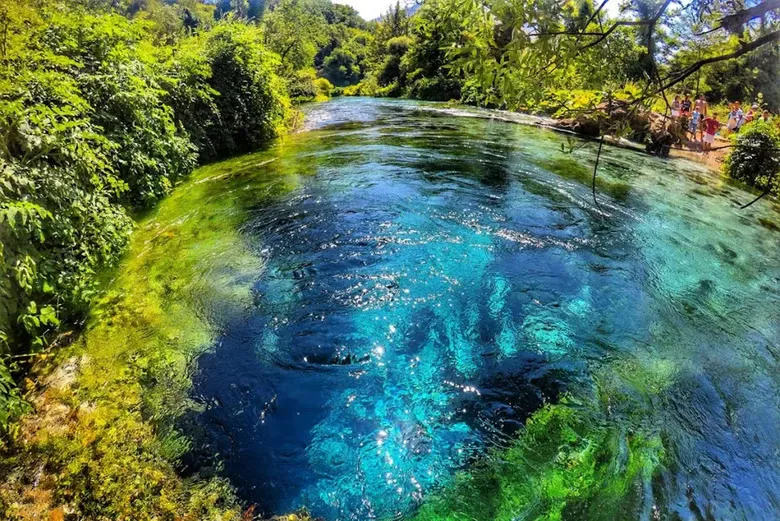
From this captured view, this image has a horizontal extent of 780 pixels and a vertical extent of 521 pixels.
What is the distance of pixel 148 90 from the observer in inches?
335

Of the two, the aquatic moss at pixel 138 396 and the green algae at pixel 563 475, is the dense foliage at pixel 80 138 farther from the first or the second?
the green algae at pixel 563 475

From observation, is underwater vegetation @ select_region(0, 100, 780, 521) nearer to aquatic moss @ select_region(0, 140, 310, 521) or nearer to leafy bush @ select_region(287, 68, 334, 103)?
aquatic moss @ select_region(0, 140, 310, 521)

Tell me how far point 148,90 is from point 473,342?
8.15 m

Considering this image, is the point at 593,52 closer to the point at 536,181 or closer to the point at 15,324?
the point at 15,324

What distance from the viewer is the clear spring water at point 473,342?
3.70 metres

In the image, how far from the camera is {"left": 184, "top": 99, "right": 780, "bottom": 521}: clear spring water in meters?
3.70

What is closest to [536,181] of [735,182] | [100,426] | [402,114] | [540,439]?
[735,182]

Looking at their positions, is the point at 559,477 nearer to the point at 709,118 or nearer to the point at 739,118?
the point at 709,118

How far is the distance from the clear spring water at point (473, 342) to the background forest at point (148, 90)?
0.75 m

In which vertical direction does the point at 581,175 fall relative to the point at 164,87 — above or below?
below

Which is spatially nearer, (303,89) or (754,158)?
(754,158)

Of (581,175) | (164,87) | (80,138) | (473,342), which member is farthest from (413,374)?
(164,87)

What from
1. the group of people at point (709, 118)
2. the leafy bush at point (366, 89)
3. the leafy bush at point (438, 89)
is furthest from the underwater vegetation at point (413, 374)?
the leafy bush at point (366, 89)

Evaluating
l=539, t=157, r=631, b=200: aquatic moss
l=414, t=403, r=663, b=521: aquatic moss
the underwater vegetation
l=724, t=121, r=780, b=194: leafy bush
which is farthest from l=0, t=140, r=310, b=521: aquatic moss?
l=724, t=121, r=780, b=194: leafy bush
